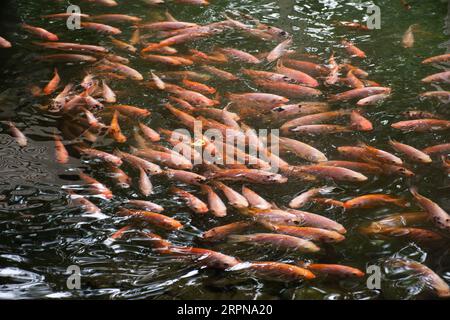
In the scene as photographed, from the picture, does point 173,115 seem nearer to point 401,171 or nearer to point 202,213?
point 202,213

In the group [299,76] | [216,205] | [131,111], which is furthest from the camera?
[299,76]

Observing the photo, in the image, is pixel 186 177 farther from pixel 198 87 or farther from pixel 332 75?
pixel 332 75

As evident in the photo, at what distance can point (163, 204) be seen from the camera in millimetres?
5426

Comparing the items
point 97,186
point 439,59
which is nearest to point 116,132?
point 97,186

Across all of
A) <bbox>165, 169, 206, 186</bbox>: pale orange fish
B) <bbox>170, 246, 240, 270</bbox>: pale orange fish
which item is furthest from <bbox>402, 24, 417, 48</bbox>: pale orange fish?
<bbox>170, 246, 240, 270</bbox>: pale orange fish

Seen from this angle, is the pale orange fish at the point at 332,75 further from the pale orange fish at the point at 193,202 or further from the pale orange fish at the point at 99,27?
the pale orange fish at the point at 99,27

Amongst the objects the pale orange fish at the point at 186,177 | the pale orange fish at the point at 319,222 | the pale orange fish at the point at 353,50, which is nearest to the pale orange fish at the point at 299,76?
the pale orange fish at the point at 353,50

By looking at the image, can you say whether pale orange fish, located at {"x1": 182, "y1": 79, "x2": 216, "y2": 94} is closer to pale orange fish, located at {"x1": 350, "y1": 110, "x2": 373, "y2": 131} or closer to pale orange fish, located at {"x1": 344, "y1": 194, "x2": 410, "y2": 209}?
pale orange fish, located at {"x1": 350, "y1": 110, "x2": 373, "y2": 131}

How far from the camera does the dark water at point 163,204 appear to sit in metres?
4.50

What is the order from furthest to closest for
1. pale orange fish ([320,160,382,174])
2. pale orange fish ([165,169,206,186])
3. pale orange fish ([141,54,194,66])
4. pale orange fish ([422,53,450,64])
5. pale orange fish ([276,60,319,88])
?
pale orange fish ([422,53,450,64])
pale orange fish ([141,54,194,66])
pale orange fish ([276,60,319,88])
pale orange fish ([320,160,382,174])
pale orange fish ([165,169,206,186])

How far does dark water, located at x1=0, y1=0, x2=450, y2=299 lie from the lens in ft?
14.8

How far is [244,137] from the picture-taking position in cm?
608

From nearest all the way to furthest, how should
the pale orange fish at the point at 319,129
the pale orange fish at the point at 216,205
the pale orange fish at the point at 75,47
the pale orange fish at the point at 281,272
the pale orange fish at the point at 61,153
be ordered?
the pale orange fish at the point at 281,272 → the pale orange fish at the point at 216,205 → the pale orange fish at the point at 61,153 → the pale orange fish at the point at 319,129 → the pale orange fish at the point at 75,47
